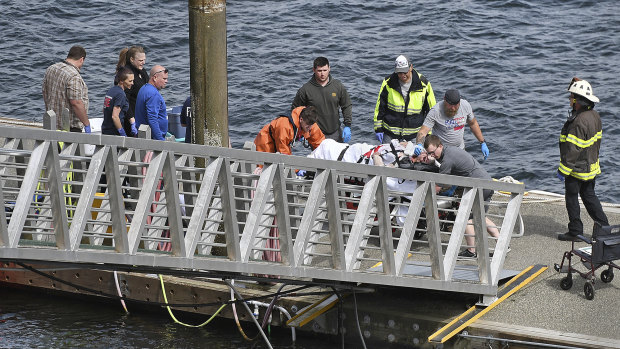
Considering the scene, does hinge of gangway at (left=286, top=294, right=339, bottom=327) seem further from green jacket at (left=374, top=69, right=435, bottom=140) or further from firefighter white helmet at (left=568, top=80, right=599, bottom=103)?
firefighter white helmet at (left=568, top=80, right=599, bottom=103)

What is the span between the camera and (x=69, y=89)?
1151 centimetres

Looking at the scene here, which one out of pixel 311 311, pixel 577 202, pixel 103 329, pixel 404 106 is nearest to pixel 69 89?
pixel 103 329

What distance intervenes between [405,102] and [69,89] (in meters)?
3.80

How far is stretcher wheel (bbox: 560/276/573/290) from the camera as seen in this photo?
947 cm

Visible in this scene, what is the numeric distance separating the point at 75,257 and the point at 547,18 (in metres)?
20.4

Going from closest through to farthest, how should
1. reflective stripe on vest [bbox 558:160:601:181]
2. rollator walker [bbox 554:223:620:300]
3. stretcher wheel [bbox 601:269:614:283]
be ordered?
rollator walker [bbox 554:223:620:300] < stretcher wheel [bbox 601:269:614:283] < reflective stripe on vest [bbox 558:160:601:181]

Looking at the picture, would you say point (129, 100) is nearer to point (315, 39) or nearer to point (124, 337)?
point (124, 337)

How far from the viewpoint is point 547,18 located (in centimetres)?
2592

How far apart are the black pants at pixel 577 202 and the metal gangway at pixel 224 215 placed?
1.33 m

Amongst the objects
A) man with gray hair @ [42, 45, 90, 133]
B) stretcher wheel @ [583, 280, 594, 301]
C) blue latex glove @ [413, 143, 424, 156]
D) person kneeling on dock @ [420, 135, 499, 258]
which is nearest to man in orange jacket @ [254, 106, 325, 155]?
blue latex glove @ [413, 143, 424, 156]

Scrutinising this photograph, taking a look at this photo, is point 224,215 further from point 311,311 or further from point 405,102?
point 405,102

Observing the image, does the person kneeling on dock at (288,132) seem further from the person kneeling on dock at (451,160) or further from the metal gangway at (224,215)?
the person kneeling on dock at (451,160)

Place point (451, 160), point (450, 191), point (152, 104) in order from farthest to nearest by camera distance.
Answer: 1. point (152, 104)
2. point (450, 191)
3. point (451, 160)

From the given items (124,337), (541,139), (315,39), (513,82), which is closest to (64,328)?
(124,337)
